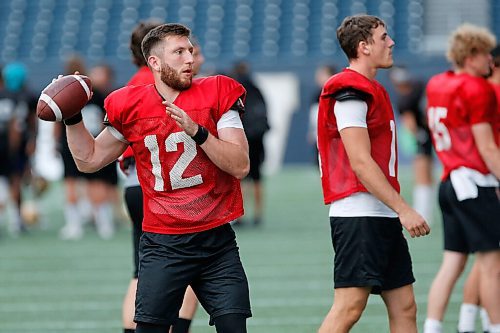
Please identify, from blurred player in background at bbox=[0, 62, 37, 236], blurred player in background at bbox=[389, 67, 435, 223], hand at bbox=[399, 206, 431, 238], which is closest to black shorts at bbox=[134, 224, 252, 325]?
hand at bbox=[399, 206, 431, 238]

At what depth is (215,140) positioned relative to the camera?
416cm

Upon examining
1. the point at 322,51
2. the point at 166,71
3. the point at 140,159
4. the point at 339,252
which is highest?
the point at 322,51

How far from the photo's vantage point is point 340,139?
4703 millimetres

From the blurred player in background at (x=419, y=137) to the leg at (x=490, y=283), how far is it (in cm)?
597

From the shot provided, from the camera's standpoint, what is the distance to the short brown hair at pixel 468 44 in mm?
5613

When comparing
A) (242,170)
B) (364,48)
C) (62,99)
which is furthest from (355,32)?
(62,99)

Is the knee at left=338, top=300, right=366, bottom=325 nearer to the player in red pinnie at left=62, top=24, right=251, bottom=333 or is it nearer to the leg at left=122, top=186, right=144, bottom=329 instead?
the player in red pinnie at left=62, top=24, right=251, bottom=333

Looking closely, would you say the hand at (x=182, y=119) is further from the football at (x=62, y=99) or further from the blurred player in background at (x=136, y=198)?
the blurred player in background at (x=136, y=198)

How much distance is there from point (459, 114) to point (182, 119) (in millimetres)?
1998

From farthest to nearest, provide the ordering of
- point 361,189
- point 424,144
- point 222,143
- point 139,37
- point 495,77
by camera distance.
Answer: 1. point 424,144
2. point 495,77
3. point 139,37
4. point 361,189
5. point 222,143

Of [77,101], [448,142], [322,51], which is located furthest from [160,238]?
[322,51]

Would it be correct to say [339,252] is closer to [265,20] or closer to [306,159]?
[306,159]

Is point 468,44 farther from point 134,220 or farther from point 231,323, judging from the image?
point 231,323

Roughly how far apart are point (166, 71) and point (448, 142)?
1948mm
